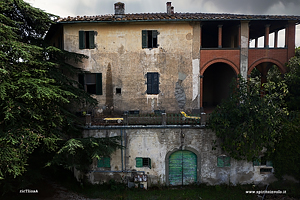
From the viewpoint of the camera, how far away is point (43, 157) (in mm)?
12336

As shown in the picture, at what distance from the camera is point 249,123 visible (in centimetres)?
1076

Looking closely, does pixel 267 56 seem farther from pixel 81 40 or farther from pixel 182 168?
pixel 81 40

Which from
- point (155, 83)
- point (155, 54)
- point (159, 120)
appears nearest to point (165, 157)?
point (159, 120)

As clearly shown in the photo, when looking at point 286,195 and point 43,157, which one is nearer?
point 286,195

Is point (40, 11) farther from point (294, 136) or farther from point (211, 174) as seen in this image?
point (294, 136)

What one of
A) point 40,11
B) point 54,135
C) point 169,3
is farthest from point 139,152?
point 169,3

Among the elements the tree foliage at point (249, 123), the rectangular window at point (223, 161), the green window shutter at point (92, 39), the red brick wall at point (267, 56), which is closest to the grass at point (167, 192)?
the rectangular window at point (223, 161)

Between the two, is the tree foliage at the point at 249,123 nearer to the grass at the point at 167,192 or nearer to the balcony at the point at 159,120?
the balcony at the point at 159,120

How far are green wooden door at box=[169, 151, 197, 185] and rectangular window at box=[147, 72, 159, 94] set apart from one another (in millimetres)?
4357

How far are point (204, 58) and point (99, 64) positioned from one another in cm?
667

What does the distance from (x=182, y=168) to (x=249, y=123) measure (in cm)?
424

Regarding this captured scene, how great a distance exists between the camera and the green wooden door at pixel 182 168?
12172 millimetres

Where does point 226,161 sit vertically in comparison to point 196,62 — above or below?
below

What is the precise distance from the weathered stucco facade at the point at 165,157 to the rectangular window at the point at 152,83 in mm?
3383
